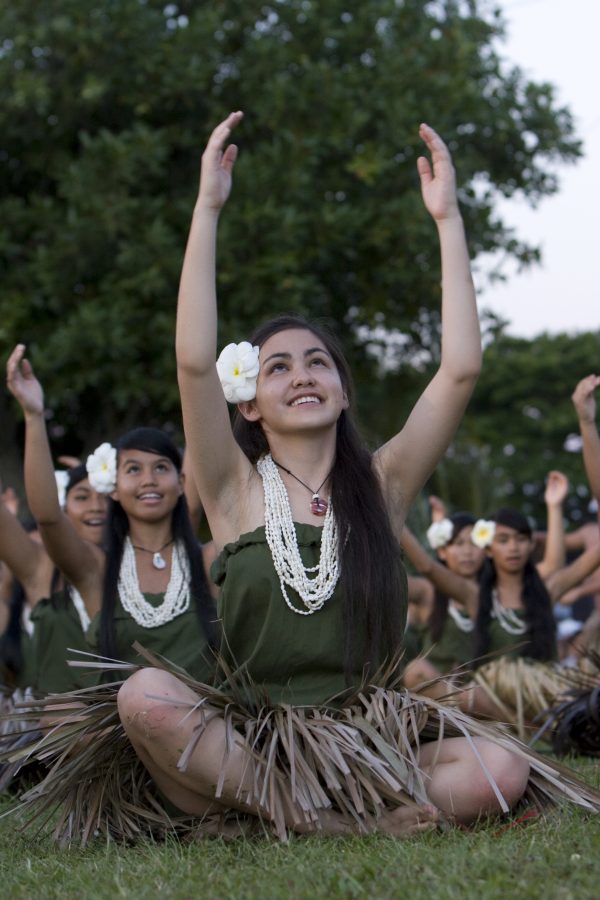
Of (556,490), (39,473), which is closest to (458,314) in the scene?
(39,473)

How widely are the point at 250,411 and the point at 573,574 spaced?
3.53 metres

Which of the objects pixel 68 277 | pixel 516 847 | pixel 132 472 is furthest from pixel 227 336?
pixel 516 847

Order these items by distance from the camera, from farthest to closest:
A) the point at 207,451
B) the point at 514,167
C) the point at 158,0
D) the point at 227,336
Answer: the point at 514,167, the point at 158,0, the point at 227,336, the point at 207,451

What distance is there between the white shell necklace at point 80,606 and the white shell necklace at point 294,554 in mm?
1760

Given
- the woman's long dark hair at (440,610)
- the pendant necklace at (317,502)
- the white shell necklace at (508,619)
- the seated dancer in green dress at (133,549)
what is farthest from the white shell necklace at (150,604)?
the woman's long dark hair at (440,610)

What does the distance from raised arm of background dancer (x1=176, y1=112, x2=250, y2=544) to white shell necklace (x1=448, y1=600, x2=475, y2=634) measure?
415 cm

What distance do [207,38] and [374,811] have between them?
28.4ft

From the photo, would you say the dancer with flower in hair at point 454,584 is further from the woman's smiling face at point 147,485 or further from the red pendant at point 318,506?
the red pendant at point 318,506

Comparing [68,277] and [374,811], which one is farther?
[68,277]

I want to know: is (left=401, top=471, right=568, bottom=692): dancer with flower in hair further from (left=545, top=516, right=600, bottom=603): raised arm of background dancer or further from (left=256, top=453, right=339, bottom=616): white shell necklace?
(left=256, top=453, right=339, bottom=616): white shell necklace

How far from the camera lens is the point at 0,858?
9.48 ft

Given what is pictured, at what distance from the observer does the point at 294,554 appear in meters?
3.05

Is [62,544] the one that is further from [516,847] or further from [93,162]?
[93,162]

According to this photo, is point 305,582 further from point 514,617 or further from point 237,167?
point 237,167
